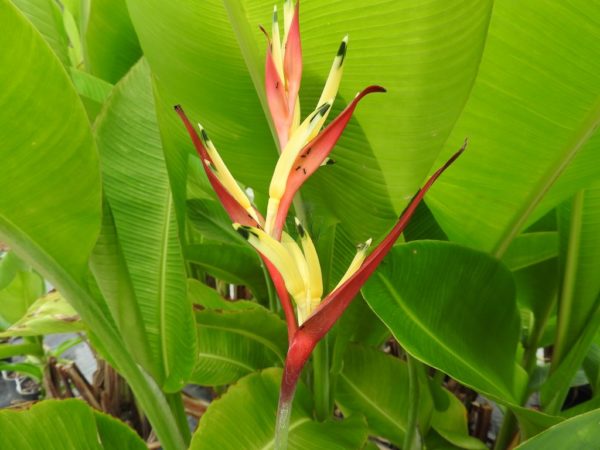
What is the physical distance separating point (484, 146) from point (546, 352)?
0.90m

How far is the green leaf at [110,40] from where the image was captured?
0.64 meters

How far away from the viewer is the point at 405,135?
37cm

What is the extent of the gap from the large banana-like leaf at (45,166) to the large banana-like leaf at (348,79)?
0.09m

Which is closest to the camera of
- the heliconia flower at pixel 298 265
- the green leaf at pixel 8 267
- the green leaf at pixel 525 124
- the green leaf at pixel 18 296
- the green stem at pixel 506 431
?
the heliconia flower at pixel 298 265

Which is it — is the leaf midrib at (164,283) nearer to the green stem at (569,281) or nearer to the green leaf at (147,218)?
the green leaf at (147,218)

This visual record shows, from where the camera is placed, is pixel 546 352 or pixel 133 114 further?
pixel 546 352

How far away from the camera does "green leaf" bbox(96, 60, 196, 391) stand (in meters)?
0.52

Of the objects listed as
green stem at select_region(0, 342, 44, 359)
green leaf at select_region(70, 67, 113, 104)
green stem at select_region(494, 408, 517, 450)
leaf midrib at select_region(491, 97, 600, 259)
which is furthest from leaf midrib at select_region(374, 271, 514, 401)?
green stem at select_region(0, 342, 44, 359)

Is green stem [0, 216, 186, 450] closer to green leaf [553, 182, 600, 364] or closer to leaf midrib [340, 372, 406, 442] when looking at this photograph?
leaf midrib [340, 372, 406, 442]

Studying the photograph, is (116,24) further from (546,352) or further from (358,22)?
(546,352)

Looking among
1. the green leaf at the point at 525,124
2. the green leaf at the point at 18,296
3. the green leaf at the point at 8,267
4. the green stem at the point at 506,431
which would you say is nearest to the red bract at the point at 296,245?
the green leaf at the point at 525,124

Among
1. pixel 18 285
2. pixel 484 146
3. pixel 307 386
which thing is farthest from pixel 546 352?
pixel 18 285

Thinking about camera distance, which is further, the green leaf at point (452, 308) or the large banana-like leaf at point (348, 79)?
the green leaf at point (452, 308)

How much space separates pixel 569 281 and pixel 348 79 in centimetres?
33
